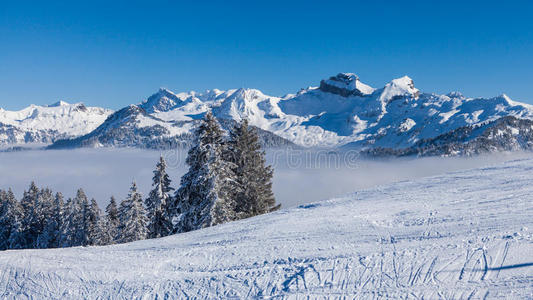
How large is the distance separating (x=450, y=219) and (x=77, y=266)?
13159 mm

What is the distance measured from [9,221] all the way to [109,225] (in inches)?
537

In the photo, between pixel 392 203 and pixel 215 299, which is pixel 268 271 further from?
pixel 392 203

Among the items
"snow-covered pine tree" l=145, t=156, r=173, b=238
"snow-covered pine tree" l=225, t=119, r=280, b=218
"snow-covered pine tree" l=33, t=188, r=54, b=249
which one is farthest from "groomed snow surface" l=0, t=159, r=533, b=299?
"snow-covered pine tree" l=33, t=188, r=54, b=249

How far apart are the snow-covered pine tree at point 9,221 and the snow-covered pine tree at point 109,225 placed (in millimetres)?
11492

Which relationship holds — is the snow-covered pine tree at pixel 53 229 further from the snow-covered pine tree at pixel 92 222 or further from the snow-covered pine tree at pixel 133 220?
the snow-covered pine tree at pixel 133 220

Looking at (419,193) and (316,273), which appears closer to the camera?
(316,273)

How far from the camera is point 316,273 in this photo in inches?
400

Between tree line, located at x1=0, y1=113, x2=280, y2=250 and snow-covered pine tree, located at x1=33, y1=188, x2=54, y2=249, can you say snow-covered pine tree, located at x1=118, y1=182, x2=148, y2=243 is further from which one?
snow-covered pine tree, located at x1=33, y1=188, x2=54, y2=249

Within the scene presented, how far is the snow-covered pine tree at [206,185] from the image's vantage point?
2248 centimetres

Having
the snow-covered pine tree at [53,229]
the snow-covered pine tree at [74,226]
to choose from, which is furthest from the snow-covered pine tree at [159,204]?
the snow-covered pine tree at [53,229]

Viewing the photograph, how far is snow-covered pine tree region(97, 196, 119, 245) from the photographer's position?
1929 inches

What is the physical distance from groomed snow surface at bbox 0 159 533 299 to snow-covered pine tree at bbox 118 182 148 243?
19.7 meters

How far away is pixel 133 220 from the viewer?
34.8 metres

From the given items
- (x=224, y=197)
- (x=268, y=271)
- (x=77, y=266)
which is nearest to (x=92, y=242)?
(x=224, y=197)
